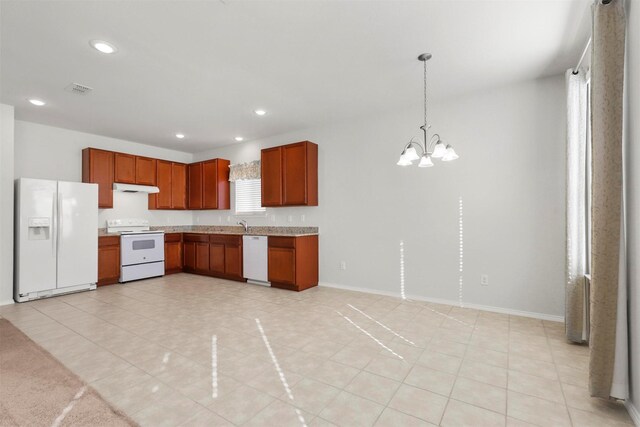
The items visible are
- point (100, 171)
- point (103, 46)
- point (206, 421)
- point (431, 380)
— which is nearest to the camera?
point (206, 421)

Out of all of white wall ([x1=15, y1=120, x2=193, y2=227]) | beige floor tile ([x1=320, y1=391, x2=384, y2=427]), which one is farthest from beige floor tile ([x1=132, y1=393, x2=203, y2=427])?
white wall ([x1=15, y1=120, x2=193, y2=227])

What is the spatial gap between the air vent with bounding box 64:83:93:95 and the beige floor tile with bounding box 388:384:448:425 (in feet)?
14.4

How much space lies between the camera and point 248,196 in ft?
19.8

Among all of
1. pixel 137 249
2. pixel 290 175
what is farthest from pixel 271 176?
pixel 137 249

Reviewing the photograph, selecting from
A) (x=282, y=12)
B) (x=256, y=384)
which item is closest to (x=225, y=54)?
(x=282, y=12)

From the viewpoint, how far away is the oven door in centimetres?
527

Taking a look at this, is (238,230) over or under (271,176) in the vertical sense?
under

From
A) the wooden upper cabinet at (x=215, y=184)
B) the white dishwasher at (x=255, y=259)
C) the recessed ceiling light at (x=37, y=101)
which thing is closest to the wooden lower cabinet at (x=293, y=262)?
the white dishwasher at (x=255, y=259)

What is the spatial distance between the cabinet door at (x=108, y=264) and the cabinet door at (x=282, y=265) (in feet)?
9.18

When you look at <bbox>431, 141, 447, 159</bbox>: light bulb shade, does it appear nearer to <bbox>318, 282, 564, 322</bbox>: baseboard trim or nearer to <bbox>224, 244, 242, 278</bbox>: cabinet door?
<bbox>318, 282, 564, 322</bbox>: baseboard trim

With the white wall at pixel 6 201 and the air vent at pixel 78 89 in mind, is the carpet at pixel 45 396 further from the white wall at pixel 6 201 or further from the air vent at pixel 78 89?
the air vent at pixel 78 89

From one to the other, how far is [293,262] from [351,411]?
9.57 feet

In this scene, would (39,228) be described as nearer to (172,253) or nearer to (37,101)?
(37,101)

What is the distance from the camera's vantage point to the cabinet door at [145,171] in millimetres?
5789
